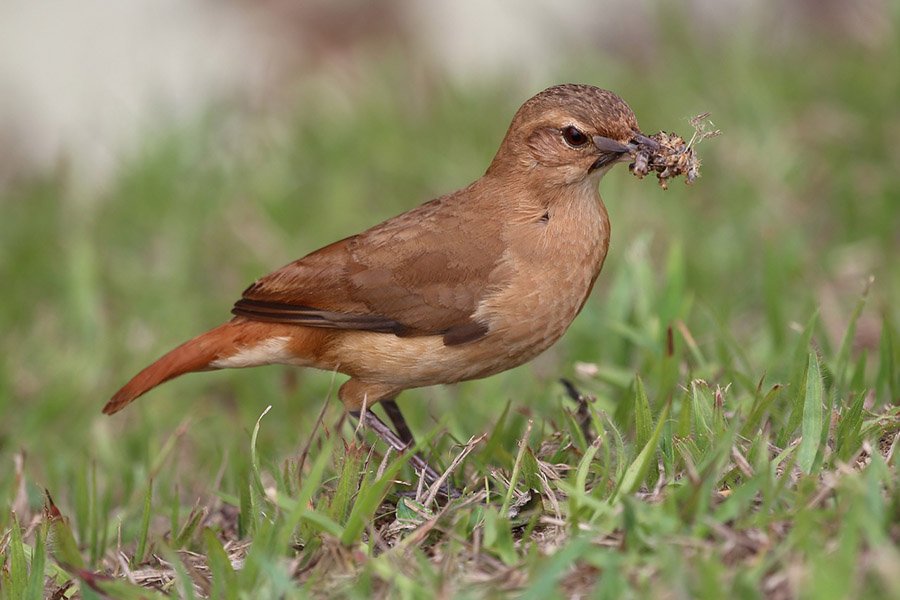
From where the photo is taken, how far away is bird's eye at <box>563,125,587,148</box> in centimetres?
419

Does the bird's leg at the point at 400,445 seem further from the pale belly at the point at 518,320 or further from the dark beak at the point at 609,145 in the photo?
the dark beak at the point at 609,145

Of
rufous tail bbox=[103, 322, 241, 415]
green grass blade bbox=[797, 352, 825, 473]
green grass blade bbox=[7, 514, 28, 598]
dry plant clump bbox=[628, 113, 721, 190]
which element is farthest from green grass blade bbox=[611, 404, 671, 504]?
green grass blade bbox=[7, 514, 28, 598]

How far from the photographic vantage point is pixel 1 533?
4277mm

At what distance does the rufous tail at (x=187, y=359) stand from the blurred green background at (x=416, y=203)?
327 millimetres

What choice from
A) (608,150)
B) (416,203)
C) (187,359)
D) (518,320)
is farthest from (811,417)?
(416,203)

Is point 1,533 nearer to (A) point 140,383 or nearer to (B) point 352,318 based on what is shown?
(A) point 140,383

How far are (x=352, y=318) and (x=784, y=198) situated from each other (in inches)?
129

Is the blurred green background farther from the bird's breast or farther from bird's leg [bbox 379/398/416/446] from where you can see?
the bird's breast

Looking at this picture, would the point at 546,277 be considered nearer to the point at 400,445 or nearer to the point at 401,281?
the point at 401,281

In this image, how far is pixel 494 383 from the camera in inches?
222

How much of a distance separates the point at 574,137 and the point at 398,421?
1172 mm

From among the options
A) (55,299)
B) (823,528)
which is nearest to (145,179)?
(55,299)

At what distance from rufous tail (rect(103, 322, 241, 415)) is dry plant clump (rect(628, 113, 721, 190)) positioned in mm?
1414

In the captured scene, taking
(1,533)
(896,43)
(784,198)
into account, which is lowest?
(1,533)
